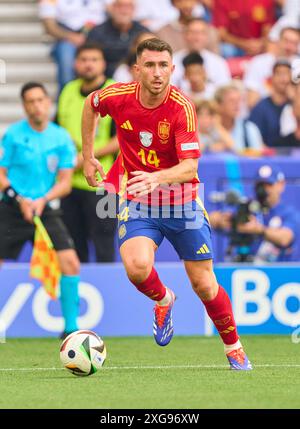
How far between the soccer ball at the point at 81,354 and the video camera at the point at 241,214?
3994mm

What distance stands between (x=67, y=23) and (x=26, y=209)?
491 centimetres

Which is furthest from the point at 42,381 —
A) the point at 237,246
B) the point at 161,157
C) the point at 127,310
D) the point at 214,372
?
the point at 237,246

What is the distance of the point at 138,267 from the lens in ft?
26.2

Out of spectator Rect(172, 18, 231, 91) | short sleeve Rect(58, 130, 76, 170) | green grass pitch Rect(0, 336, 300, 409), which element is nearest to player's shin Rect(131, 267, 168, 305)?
green grass pitch Rect(0, 336, 300, 409)

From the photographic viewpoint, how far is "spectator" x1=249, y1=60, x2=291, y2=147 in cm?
1360

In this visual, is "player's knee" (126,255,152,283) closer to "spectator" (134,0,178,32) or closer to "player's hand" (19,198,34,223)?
"player's hand" (19,198,34,223)

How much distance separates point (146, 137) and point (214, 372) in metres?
1.66

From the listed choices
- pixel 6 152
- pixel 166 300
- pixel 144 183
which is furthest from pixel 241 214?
pixel 144 183

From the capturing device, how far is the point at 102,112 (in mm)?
8375

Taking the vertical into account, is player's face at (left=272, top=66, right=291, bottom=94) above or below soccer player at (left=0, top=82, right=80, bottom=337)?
above

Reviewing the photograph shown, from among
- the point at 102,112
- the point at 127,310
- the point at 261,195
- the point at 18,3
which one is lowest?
the point at 127,310

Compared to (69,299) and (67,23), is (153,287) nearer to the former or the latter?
(69,299)

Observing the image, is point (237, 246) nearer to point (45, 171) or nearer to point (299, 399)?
point (45, 171)

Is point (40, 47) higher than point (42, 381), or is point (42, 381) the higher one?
point (40, 47)
